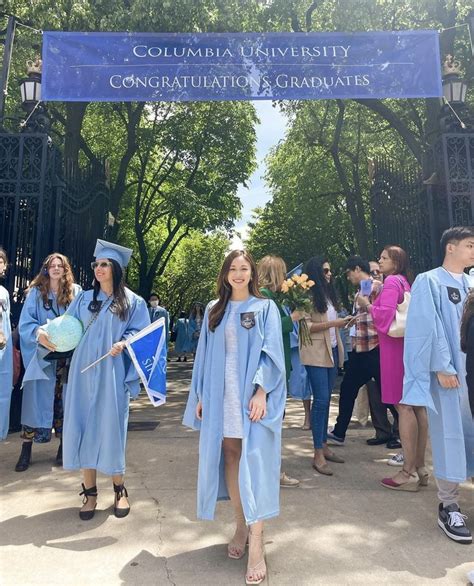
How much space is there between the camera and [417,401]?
3.39 m

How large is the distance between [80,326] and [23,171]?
12.2 feet

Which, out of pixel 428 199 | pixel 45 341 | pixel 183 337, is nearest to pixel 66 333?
pixel 45 341

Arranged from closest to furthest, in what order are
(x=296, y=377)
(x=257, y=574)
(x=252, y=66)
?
(x=257, y=574), (x=296, y=377), (x=252, y=66)

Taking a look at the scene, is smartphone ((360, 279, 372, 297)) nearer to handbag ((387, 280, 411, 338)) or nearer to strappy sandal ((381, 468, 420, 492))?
handbag ((387, 280, 411, 338))

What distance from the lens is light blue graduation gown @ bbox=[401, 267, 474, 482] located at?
3.38 metres

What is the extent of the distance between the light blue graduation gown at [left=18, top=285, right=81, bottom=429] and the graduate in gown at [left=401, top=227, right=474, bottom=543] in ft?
10.6

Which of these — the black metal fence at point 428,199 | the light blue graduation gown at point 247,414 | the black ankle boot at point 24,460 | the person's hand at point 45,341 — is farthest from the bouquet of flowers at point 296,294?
the black metal fence at point 428,199

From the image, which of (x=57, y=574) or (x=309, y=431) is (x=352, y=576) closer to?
(x=57, y=574)

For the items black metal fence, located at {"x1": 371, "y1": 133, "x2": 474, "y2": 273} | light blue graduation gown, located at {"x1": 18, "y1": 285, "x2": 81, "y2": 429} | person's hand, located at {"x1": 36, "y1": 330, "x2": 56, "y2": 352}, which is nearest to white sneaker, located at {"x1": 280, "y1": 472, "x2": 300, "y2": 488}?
person's hand, located at {"x1": 36, "y1": 330, "x2": 56, "y2": 352}

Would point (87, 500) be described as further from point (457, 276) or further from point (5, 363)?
point (457, 276)

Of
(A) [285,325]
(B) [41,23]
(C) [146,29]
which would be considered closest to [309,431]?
(A) [285,325]

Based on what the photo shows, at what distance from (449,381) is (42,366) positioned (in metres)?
3.47

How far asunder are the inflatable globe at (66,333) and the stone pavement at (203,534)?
1253 mm

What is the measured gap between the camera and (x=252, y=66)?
288 inches
